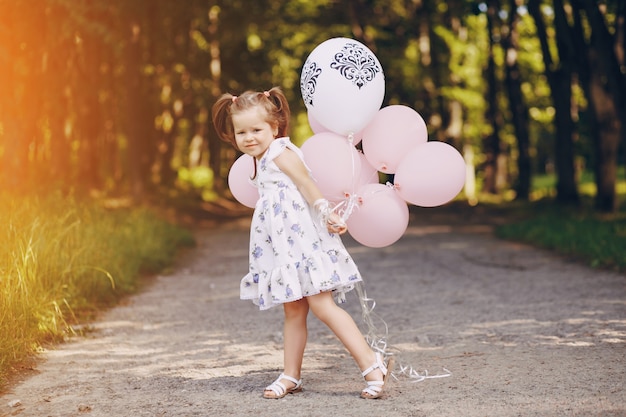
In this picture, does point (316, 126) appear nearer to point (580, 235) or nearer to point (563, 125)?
point (580, 235)

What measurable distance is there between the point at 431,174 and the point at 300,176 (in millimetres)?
772

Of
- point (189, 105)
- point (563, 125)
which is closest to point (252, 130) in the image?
point (563, 125)

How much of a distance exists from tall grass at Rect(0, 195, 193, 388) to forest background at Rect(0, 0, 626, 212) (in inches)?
129

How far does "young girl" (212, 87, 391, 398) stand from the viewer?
184 inches

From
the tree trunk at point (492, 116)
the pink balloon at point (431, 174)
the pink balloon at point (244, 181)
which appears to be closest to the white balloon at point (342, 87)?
the pink balloon at point (431, 174)

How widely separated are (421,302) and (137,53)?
1211 centimetres

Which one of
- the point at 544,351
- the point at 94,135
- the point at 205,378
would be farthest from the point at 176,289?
the point at 94,135

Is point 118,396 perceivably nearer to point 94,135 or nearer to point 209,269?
point 209,269

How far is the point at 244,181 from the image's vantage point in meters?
5.23

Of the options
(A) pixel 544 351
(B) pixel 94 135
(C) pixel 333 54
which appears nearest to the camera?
(C) pixel 333 54

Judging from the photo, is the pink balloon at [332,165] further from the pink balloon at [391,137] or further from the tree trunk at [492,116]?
the tree trunk at [492,116]

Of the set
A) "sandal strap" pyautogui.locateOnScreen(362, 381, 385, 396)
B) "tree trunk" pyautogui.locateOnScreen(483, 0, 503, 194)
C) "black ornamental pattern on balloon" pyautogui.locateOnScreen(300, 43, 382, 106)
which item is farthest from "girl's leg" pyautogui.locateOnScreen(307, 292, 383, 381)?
"tree trunk" pyautogui.locateOnScreen(483, 0, 503, 194)

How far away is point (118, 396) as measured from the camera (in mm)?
4844

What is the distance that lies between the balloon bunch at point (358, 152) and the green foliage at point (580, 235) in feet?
16.1
